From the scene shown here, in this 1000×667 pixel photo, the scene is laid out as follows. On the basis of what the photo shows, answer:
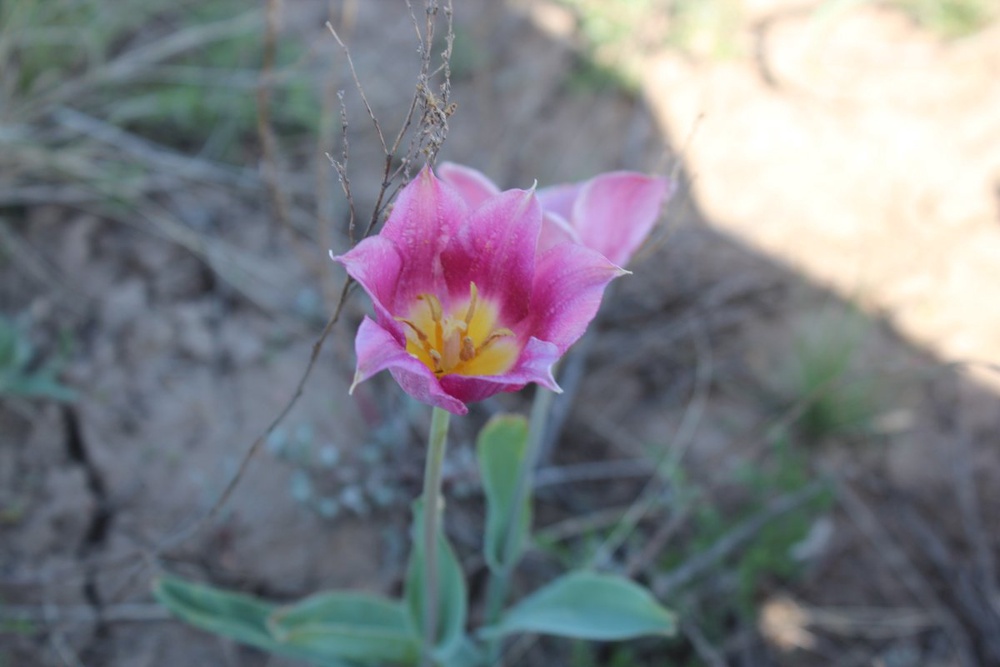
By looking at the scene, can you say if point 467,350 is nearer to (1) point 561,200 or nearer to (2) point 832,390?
(1) point 561,200

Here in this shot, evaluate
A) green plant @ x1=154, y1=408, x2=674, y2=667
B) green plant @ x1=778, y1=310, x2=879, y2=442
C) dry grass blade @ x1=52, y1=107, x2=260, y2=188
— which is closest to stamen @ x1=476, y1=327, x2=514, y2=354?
green plant @ x1=154, y1=408, x2=674, y2=667

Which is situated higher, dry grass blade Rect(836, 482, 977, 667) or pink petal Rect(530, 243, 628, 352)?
pink petal Rect(530, 243, 628, 352)

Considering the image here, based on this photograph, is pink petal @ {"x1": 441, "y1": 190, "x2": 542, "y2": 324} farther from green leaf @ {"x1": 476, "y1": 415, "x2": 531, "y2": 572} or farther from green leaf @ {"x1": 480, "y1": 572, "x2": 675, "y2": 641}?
green leaf @ {"x1": 480, "y1": 572, "x2": 675, "y2": 641}

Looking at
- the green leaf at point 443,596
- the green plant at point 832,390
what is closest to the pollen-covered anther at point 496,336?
the green leaf at point 443,596

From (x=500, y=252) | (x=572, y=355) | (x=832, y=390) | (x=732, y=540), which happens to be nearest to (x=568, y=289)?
(x=500, y=252)

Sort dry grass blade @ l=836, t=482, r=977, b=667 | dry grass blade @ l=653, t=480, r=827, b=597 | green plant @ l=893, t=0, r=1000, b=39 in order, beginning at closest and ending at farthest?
dry grass blade @ l=653, t=480, r=827, b=597
dry grass blade @ l=836, t=482, r=977, b=667
green plant @ l=893, t=0, r=1000, b=39

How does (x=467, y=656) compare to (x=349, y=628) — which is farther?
(x=467, y=656)

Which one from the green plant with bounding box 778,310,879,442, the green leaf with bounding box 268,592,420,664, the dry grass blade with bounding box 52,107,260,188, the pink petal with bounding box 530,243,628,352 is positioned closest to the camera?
the pink petal with bounding box 530,243,628,352
